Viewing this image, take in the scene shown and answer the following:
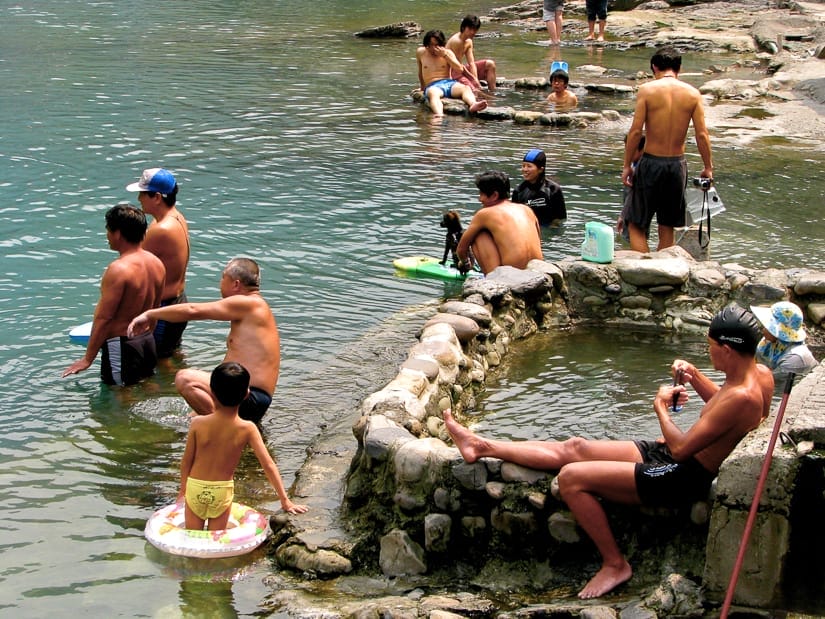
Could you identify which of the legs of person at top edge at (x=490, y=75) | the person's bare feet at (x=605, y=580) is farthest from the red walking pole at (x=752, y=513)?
the legs of person at top edge at (x=490, y=75)

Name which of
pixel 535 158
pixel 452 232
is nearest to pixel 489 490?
pixel 452 232

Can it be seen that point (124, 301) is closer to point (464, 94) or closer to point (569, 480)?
point (569, 480)

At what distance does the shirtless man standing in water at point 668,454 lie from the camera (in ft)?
15.5

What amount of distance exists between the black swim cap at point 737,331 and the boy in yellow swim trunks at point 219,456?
242cm

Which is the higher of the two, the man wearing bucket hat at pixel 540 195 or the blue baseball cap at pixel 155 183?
the blue baseball cap at pixel 155 183

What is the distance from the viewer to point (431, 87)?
1714 cm

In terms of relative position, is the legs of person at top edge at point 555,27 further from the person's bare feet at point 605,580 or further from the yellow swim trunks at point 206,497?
the person's bare feet at point 605,580

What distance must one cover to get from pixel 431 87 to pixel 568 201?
5.70 metres

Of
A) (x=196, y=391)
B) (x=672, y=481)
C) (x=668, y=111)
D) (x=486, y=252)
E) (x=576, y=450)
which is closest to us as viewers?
(x=672, y=481)

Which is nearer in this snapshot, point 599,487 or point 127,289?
point 599,487

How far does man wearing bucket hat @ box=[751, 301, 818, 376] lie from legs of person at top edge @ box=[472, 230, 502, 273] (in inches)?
148

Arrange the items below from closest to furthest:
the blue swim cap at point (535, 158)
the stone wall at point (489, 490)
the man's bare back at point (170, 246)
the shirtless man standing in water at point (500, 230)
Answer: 1. the stone wall at point (489, 490)
2. the man's bare back at point (170, 246)
3. the shirtless man standing in water at point (500, 230)
4. the blue swim cap at point (535, 158)

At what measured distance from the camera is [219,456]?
5.80 metres

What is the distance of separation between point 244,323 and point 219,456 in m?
1.18
